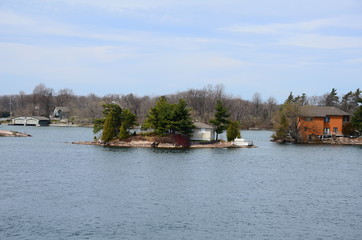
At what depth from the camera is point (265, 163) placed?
59.1 metres

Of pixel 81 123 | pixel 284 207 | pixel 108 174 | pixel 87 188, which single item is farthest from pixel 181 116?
pixel 81 123

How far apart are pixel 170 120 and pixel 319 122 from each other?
3709cm

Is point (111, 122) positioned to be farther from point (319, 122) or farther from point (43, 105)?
point (43, 105)

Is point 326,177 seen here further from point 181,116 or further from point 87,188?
point 181,116

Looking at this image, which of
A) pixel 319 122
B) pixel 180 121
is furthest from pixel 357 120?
pixel 180 121

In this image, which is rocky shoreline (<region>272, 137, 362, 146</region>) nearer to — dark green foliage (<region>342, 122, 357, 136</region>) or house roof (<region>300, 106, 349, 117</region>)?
dark green foliage (<region>342, 122, 357, 136</region>)

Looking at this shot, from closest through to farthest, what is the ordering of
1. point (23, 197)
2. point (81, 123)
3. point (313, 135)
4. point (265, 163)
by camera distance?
point (23, 197)
point (265, 163)
point (313, 135)
point (81, 123)

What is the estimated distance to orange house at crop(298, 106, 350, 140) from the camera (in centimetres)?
9838

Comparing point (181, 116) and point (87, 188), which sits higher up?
point (181, 116)

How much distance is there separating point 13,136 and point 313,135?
205ft

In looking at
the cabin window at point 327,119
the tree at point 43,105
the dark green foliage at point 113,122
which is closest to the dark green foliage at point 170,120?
the dark green foliage at point 113,122

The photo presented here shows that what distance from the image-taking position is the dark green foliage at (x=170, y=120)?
253ft

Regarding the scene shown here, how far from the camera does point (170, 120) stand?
77.4m

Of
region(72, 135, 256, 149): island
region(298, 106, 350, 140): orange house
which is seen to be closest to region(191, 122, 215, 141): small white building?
region(72, 135, 256, 149): island
